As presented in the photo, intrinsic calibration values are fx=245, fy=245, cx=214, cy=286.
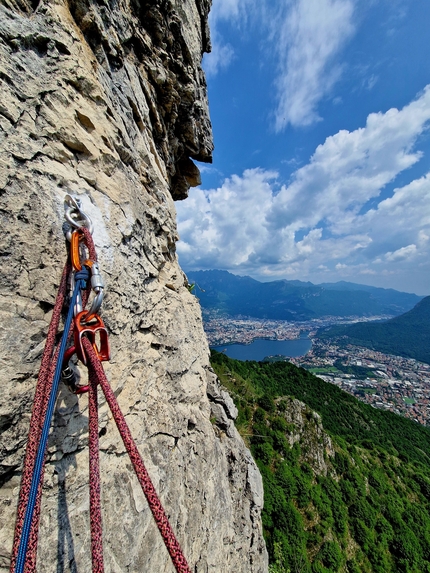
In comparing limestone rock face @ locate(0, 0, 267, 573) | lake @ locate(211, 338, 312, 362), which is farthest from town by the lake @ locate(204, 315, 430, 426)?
limestone rock face @ locate(0, 0, 267, 573)

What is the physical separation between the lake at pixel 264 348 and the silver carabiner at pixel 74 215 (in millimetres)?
109056

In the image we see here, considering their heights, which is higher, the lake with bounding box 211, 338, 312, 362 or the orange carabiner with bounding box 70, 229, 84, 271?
the orange carabiner with bounding box 70, 229, 84, 271

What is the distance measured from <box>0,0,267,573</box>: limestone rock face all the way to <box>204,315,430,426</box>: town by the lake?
86371 mm

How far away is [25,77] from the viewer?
9.46 ft

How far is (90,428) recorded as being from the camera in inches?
71.3

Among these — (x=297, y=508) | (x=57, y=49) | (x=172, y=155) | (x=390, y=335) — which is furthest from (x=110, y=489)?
(x=390, y=335)

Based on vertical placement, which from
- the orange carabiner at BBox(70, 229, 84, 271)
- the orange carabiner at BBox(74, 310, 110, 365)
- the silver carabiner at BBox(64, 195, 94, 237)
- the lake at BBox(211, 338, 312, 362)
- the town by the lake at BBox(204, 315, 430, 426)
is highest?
the silver carabiner at BBox(64, 195, 94, 237)

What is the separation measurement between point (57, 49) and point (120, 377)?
4.59 meters

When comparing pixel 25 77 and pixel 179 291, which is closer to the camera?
pixel 25 77

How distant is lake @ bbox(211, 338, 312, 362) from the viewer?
115200 mm

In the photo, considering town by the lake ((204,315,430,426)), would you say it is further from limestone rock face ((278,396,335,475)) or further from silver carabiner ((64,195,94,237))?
silver carabiner ((64,195,94,237))

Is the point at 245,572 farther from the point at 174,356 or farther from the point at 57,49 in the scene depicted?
the point at 57,49

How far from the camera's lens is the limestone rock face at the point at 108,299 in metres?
2.28

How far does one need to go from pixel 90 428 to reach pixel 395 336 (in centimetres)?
21701
